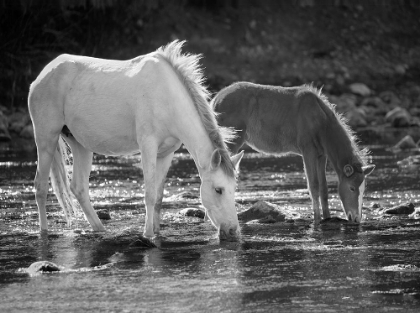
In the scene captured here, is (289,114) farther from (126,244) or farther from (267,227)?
(126,244)

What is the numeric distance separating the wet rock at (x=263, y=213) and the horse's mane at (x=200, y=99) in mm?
1611

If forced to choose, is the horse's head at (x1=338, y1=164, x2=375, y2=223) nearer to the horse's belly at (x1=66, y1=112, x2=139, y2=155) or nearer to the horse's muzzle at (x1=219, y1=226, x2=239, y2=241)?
the horse's muzzle at (x1=219, y1=226, x2=239, y2=241)

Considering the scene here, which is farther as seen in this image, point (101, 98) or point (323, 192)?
point (323, 192)

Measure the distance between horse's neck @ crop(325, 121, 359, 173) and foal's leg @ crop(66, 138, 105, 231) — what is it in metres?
3.08

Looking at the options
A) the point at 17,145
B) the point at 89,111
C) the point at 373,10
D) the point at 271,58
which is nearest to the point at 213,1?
the point at 271,58

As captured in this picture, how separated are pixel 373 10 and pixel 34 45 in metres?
16.5

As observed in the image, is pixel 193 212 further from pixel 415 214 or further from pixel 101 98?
pixel 415 214

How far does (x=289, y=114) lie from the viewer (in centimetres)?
1225

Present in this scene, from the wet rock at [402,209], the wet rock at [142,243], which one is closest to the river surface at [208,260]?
the wet rock at [142,243]

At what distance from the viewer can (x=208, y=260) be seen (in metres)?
8.41

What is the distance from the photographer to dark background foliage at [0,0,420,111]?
24.8m

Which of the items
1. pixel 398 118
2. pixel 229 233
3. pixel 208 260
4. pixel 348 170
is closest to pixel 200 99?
pixel 229 233

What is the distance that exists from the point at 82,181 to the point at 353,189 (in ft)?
10.8

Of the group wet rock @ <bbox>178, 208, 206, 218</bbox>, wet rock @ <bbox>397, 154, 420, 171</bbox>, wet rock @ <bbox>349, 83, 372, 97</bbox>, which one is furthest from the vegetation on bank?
wet rock @ <bbox>178, 208, 206, 218</bbox>
